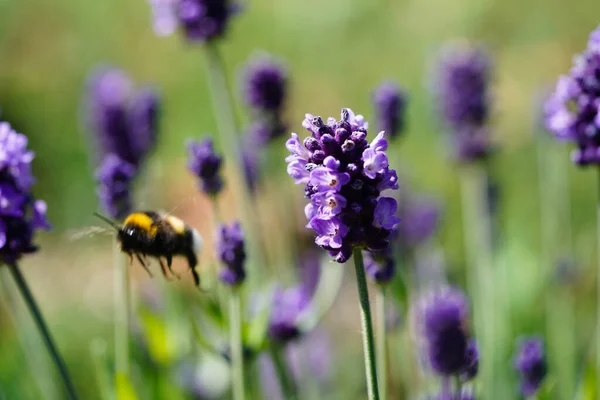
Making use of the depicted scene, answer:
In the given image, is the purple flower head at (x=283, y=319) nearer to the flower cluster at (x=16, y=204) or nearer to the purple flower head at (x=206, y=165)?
the purple flower head at (x=206, y=165)

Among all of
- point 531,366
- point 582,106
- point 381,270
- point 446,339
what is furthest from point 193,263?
point 582,106

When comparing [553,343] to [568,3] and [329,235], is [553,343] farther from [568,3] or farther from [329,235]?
[568,3]

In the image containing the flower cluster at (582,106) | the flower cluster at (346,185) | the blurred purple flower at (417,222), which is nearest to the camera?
the flower cluster at (346,185)

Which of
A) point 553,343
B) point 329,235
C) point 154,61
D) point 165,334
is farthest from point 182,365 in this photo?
point 154,61

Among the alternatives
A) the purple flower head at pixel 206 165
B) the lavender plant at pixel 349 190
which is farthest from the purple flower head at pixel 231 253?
the lavender plant at pixel 349 190

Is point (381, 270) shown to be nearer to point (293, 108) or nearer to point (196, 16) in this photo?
point (196, 16)
